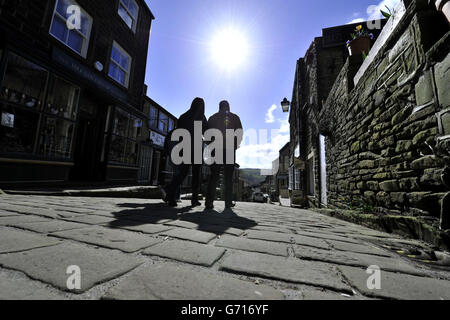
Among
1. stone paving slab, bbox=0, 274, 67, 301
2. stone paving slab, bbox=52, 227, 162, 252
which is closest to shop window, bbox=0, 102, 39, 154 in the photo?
stone paving slab, bbox=52, 227, 162, 252

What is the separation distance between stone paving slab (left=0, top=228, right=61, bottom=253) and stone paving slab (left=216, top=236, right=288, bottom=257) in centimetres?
107

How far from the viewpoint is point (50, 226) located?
1511mm

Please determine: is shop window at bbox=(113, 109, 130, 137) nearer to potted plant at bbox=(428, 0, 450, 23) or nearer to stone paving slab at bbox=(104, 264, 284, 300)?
stone paving slab at bbox=(104, 264, 284, 300)

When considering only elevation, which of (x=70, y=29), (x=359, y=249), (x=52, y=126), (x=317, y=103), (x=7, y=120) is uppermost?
(x=70, y=29)

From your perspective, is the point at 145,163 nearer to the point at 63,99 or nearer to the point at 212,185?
the point at 63,99

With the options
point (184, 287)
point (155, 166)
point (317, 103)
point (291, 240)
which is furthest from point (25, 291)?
point (155, 166)

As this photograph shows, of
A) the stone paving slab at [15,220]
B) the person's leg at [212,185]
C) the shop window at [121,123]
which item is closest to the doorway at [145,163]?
the shop window at [121,123]

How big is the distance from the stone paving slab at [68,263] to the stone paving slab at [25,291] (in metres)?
0.03

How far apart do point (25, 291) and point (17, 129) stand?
6.09m

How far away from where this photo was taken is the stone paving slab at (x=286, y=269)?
0.87 metres
